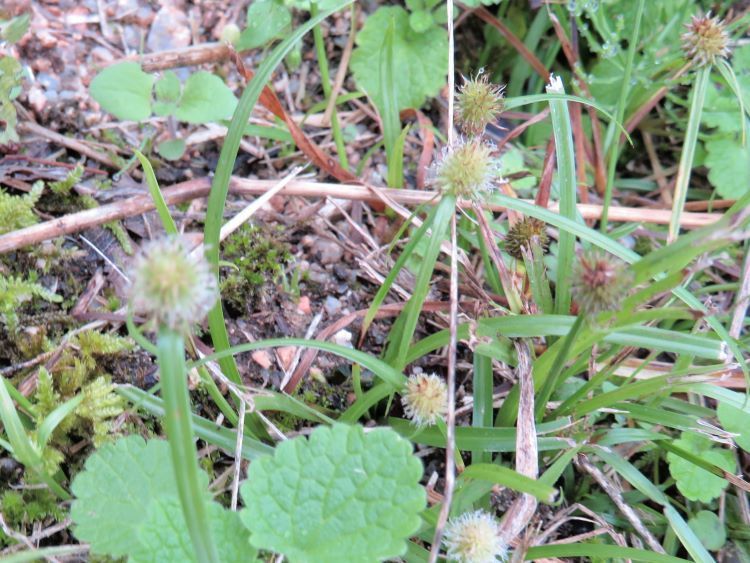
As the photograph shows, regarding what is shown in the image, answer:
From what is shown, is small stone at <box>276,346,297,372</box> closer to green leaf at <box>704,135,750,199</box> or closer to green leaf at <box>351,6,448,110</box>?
green leaf at <box>351,6,448,110</box>

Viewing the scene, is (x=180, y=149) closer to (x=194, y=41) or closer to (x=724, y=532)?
(x=194, y=41)

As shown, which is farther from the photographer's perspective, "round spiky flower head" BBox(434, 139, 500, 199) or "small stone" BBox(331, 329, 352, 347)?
"small stone" BBox(331, 329, 352, 347)

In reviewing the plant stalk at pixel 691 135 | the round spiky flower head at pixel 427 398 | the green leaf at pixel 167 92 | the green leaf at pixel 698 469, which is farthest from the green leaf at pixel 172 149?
the green leaf at pixel 698 469

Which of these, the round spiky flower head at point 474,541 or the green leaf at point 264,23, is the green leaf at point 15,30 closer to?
the green leaf at point 264,23

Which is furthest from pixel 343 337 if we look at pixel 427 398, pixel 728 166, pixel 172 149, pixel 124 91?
pixel 728 166

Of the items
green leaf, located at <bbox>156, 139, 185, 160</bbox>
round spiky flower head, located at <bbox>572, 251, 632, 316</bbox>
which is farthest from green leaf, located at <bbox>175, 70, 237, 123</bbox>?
round spiky flower head, located at <bbox>572, 251, 632, 316</bbox>

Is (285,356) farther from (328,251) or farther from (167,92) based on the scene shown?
(167,92)
